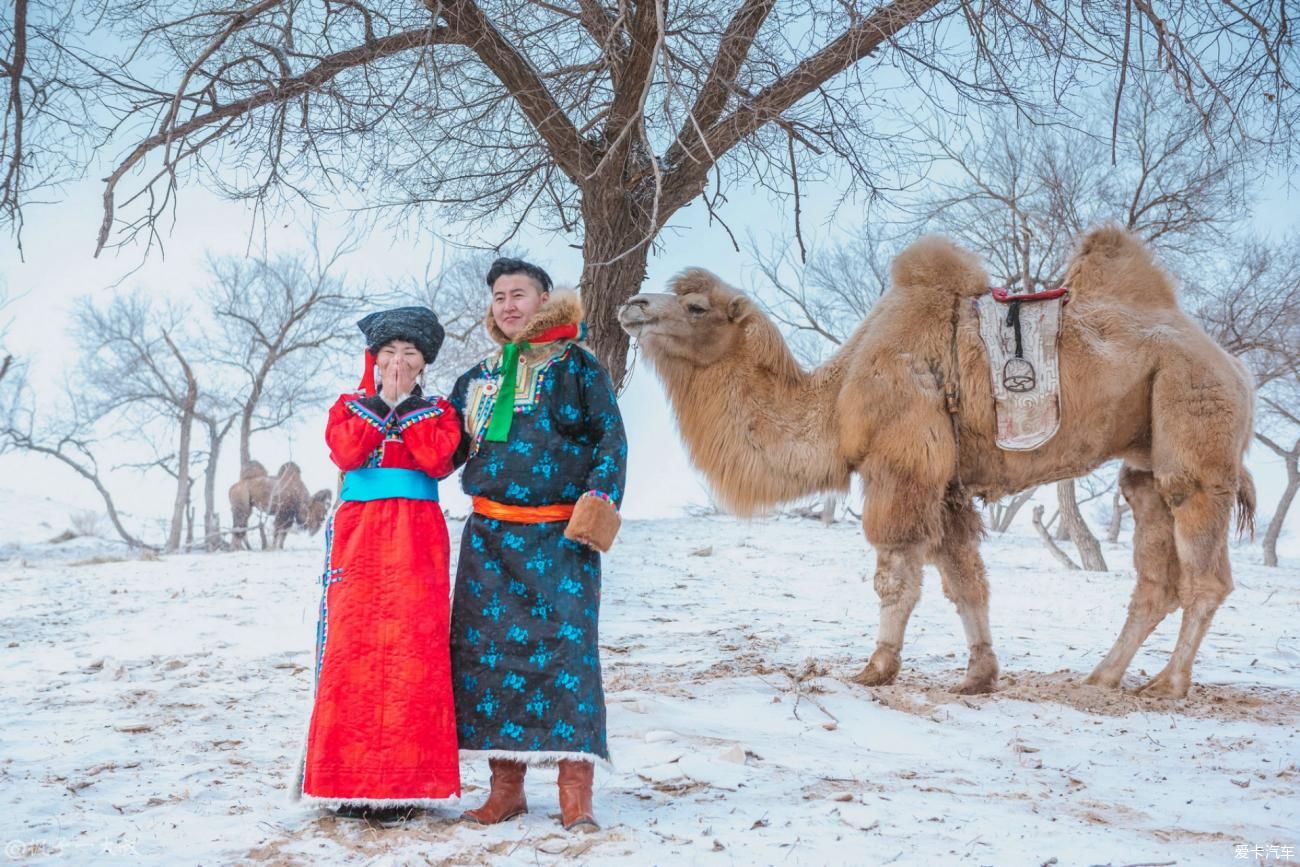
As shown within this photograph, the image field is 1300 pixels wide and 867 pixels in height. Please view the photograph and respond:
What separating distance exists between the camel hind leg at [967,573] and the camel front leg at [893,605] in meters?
0.32

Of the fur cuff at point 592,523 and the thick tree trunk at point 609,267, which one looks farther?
the thick tree trunk at point 609,267

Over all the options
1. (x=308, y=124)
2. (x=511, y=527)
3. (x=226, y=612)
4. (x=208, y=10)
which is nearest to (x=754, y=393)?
(x=511, y=527)

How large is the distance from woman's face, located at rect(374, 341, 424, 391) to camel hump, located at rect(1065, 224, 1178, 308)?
166 inches

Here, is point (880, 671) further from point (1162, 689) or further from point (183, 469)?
point (183, 469)

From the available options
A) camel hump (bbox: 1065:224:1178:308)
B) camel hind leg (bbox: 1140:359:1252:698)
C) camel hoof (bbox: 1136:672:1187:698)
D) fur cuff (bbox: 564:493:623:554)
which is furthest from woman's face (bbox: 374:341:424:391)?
camel hoof (bbox: 1136:672:1187:698)

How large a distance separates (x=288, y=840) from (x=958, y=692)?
3786 mm

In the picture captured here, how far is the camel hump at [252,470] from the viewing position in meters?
24.3

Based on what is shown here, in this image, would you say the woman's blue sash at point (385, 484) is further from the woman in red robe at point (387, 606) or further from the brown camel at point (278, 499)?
the brown camel at point (278, 499)

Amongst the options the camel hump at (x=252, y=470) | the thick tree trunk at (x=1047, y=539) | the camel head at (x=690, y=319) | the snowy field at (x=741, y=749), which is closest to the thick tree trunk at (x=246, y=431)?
the camel hump at (x=252, y=470)

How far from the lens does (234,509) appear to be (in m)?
24.9

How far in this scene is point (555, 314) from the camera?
148 inches

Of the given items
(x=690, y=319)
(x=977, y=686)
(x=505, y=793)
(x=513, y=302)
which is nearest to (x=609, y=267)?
(x=690, y=319)

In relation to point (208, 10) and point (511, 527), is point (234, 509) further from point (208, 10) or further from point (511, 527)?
point (511, 527)

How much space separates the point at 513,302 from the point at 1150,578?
15.1 feet
